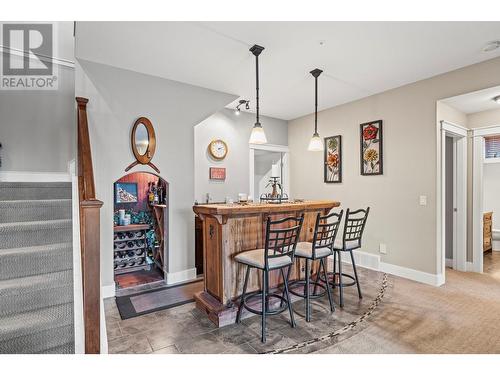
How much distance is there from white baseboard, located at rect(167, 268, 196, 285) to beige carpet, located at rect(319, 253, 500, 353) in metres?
2.20

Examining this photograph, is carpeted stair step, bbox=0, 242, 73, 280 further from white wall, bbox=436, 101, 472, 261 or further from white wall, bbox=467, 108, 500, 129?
white wall, bbox=467, 108, 500, 129

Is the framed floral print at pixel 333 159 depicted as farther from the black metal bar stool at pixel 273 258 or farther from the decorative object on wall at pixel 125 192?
the decorative object on wall at pixel 125 192

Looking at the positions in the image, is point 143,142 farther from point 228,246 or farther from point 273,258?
point 273,258

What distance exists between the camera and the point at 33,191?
2.74 m

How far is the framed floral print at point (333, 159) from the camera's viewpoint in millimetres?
4732

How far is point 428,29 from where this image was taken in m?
2.47

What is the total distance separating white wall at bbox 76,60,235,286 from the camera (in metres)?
3.15

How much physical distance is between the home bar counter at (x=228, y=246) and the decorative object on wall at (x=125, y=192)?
92.5 inches

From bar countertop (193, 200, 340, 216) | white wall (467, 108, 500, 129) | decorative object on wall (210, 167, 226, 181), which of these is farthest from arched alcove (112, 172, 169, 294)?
white wall (467, 108, 500, 129)

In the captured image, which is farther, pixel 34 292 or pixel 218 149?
pixel 218 149

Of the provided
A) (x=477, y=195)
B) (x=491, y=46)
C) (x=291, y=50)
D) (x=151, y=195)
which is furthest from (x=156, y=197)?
(x=477, y=195)

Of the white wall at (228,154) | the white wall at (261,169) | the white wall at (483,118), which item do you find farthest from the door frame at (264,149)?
the white wall at (483,118)

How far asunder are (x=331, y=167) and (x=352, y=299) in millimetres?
2500

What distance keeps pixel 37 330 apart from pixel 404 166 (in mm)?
4327
